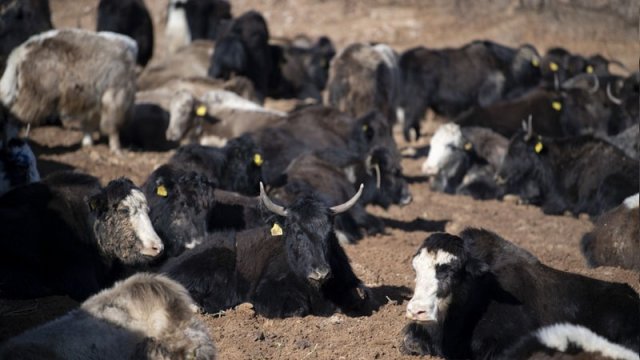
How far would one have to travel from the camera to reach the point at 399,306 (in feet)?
29.2

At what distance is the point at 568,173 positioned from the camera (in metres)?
14.3

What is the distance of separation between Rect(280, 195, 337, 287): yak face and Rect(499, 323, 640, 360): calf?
2282 mm

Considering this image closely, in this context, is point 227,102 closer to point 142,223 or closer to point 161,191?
point 161,191

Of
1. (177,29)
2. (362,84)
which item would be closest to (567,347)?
(362,84)

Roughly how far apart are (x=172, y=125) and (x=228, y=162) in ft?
13.5

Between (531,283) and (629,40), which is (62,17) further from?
(531,283)

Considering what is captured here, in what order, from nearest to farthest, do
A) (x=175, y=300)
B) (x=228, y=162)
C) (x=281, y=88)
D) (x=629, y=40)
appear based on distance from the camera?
1. (x=175, y=300)
2. (x=228, y=162)
3. (x=281, y=88)
4. (x=629, y=40)

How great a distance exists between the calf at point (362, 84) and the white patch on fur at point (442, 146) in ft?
6.52

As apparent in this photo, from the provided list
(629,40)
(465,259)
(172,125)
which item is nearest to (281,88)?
(172,125)

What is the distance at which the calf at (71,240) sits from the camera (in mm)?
8789

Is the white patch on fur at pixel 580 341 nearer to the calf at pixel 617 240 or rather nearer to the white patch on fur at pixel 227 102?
the calf at pixel 617 240

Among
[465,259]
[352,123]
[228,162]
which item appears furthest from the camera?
[352,123]

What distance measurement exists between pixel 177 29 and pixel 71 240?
16792mm

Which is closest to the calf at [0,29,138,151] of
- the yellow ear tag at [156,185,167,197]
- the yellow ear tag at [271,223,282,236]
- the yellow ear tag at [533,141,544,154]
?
the yellow ear tag at [156,185,167,197]
